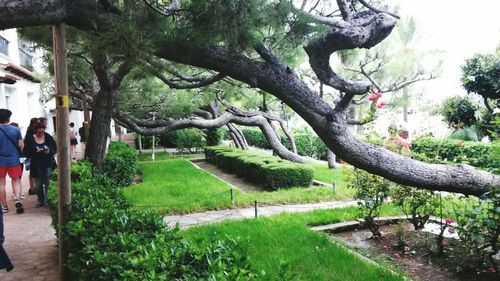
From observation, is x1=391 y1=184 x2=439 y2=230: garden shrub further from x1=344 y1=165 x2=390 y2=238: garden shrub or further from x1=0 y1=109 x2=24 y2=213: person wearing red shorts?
x1=0 y1=109 x2=24 y2=213: person wearing red shorts

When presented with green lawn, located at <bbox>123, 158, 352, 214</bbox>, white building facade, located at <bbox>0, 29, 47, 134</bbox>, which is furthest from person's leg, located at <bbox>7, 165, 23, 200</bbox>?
white building facade, located at <bbox>0, 29, 47, 134</bbox>

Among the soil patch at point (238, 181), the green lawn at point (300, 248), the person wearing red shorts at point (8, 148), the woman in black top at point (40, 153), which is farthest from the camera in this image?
the soil patch at point (238, 181)

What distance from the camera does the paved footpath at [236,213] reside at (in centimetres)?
705

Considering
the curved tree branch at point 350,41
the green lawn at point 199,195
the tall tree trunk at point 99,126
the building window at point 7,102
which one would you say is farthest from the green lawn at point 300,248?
the building window at point 7,102

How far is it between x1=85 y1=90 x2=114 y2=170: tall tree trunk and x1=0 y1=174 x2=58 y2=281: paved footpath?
122 centimetres

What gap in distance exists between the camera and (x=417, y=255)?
536cm

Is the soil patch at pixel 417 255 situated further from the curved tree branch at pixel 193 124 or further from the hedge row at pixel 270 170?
the curved tree branch at pixel 193 124

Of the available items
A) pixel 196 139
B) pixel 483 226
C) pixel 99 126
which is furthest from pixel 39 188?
pixel 196 139

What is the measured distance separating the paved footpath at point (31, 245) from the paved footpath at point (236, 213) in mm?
1864

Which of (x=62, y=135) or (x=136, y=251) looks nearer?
(x=136, y=251)

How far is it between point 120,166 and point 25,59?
10872 millimetres

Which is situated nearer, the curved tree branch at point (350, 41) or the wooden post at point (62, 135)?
the curved tree branch at point (350, 41)

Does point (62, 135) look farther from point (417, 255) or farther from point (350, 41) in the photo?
point (417, 255)

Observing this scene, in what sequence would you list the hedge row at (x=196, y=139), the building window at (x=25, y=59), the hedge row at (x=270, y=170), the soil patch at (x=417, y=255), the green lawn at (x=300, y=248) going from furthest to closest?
1. the hedge row at (x=196, y=139)
2. the building window at (x=25, y=59)
3. the hedge row at (x=270, y=170)
4. the soil patch at (x=417, y=255)
5. the green lawn at (x=300, y=248)
